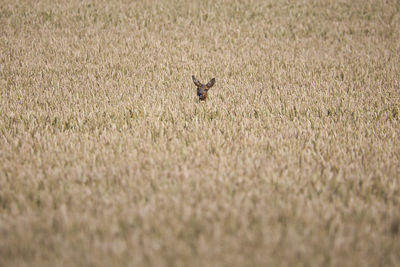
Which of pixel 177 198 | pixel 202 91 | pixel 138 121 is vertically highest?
pixel 202 91

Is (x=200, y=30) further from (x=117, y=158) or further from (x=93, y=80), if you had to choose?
(x=117, y=158)

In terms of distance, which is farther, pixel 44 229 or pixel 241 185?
pixel 241 185

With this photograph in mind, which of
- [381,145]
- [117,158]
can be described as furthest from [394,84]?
[117,158]

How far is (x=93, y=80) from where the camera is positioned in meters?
6.04

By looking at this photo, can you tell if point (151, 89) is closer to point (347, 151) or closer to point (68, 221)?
point (347, 151)

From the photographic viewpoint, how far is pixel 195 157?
3113 mm

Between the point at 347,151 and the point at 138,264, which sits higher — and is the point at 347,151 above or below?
above

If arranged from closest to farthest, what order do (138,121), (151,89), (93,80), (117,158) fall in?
(117,158) < (138,121) < (151,89) < (93,80)

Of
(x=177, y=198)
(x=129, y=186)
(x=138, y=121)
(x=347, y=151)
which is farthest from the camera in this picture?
(x=138, y=121)

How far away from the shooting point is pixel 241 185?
2633mm

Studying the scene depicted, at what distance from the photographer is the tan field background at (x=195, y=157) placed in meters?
2.00

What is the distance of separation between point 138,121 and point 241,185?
183 centimetres

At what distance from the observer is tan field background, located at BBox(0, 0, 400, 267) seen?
6.55ft

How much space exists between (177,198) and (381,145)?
228 centimetres
